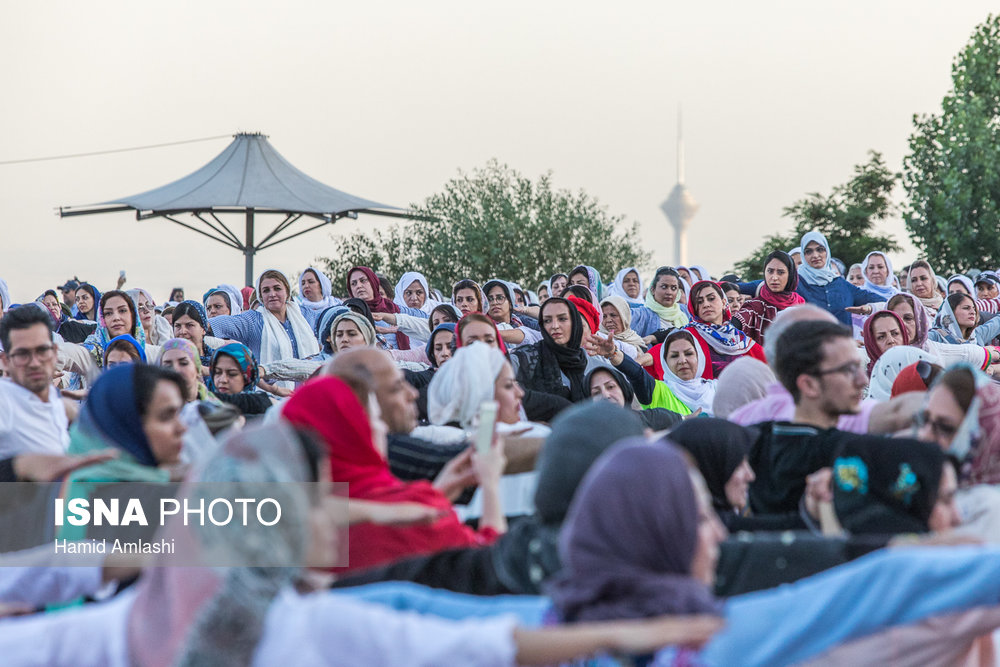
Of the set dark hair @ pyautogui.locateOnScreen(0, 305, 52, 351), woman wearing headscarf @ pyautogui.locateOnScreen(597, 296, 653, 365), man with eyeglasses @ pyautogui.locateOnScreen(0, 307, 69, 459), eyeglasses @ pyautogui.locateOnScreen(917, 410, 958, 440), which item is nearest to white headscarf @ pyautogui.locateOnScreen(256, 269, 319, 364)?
woman wearing headscarf @ pyautogui.locateOnScreen(597, 296, 653, 365)

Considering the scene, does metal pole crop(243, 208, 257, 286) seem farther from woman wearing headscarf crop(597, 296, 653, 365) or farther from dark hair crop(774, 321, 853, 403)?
dark hair crop(774, 321, 853, 403)

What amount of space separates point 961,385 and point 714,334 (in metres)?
5.77

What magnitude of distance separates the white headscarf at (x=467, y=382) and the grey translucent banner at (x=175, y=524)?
145cm

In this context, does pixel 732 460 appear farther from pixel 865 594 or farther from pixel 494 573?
pixel 865 594

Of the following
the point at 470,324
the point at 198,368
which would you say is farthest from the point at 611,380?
the point at 198,368

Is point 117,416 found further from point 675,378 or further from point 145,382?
point 675,378

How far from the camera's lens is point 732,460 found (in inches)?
139

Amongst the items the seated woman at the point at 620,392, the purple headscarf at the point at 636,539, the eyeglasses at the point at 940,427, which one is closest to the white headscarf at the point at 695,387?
the seated woman at the point at 620,392

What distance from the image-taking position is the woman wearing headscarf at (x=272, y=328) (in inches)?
375

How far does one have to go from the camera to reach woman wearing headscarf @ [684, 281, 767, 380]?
8695 millimetres

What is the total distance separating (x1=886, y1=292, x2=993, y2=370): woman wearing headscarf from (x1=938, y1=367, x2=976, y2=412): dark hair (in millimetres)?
5394

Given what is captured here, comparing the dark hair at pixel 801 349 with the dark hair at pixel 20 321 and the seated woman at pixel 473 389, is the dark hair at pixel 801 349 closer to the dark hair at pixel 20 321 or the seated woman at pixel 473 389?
the seated woman at pixel 473 389

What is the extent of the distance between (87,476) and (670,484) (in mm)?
1961

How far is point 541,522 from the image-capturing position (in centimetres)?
276
